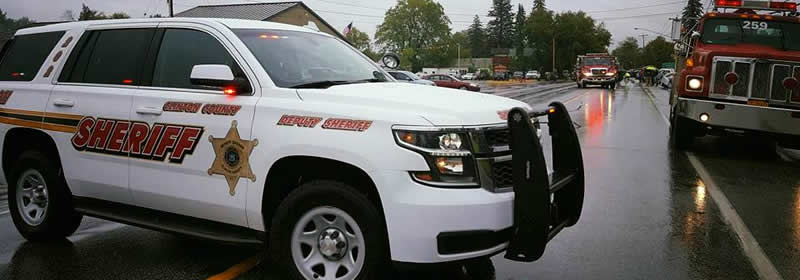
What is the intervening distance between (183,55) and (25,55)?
73.2 inches

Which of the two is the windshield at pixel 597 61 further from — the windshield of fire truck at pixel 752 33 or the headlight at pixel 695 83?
the headlight at pixel 695 83

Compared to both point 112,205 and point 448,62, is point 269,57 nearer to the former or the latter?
point 112,205

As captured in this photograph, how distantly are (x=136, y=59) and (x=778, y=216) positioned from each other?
600 cm

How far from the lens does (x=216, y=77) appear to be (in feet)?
13.3

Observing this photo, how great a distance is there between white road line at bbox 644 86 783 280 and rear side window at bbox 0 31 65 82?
18.8 ft

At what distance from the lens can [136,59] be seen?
4.80 metres

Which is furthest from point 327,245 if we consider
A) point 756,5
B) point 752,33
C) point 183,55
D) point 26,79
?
point 756,5

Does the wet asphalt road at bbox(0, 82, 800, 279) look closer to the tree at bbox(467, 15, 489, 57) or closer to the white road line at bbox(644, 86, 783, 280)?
the white road line at bbox(644, 86, 783, 280)

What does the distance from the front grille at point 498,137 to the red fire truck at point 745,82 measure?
24.2 ft

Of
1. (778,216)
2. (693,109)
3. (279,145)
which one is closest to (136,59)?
(279,145)

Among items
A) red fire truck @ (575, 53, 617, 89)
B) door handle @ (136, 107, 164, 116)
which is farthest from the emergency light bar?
red fire truck @ (575, 53, 617, 89)

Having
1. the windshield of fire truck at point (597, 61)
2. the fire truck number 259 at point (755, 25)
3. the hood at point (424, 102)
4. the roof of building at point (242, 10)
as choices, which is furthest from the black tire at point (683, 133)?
the roof of building at point (242, 10)

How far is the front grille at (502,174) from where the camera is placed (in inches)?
141

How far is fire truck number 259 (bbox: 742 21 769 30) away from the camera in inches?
436
